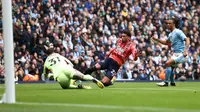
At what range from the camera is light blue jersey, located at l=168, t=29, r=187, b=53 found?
19.5 meters

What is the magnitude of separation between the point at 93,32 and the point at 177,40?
11.0m

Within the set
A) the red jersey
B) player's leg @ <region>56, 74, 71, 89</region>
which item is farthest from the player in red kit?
player's leg @ <region>56, 74, 71, 89</region>

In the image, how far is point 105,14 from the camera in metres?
32.0

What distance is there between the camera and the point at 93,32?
30.2m

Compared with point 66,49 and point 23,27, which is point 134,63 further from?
point 23,27

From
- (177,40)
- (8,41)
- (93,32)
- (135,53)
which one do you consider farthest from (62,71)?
(93,32)

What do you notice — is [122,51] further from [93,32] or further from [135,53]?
[93,32]

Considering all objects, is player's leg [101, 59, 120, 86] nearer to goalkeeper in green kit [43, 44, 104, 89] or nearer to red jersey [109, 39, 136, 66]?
red jersey [109, 39, 136, 66]

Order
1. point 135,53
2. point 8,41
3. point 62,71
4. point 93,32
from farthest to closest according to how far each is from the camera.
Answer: point 93,32 < point 135,53 < point 62,71 < point 8,41

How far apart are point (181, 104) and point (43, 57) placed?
55.6ft

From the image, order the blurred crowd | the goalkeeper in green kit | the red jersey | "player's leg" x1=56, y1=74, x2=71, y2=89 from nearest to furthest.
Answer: the goalkeeper in green kit < "player's leg" x1=56, y1=74, x2=71, y2=89 < the red jersey < the blurred crowd

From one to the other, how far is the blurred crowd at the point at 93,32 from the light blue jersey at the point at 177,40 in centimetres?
761

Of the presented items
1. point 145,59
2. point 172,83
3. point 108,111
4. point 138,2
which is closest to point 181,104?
point 108,111

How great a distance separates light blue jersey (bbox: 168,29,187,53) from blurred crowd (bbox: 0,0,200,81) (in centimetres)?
761
